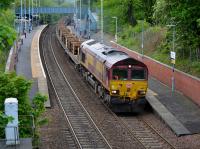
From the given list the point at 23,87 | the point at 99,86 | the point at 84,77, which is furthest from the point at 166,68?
the point at 23,87

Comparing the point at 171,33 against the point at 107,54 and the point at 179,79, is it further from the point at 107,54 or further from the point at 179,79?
the point at 107,54

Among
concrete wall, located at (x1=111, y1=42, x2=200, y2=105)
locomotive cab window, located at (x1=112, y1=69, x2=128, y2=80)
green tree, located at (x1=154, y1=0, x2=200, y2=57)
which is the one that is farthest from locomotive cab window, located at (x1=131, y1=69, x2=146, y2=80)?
green tree, located at (x1=154, y1=0, x2=200, y2=57)

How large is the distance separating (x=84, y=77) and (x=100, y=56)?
363 inches

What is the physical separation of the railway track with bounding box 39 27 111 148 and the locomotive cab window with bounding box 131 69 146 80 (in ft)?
11.0

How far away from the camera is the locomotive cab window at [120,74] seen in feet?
91.9

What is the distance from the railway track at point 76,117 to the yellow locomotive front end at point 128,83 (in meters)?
2.15

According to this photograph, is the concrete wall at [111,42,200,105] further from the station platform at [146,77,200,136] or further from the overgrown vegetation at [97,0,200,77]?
the overgrown vegetation at [97,0,200,77]

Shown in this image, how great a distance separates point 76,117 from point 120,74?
3485mm

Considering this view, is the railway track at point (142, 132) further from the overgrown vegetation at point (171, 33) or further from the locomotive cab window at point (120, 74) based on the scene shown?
the overgrown vegetation at point (171, 33)

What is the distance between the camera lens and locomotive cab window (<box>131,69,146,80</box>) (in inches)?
1105

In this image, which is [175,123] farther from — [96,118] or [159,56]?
[159,56]

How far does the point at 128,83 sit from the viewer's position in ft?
91.4

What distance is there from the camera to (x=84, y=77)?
1615 inches

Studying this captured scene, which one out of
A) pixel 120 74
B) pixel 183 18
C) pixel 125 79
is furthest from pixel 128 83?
pixel 183 18
